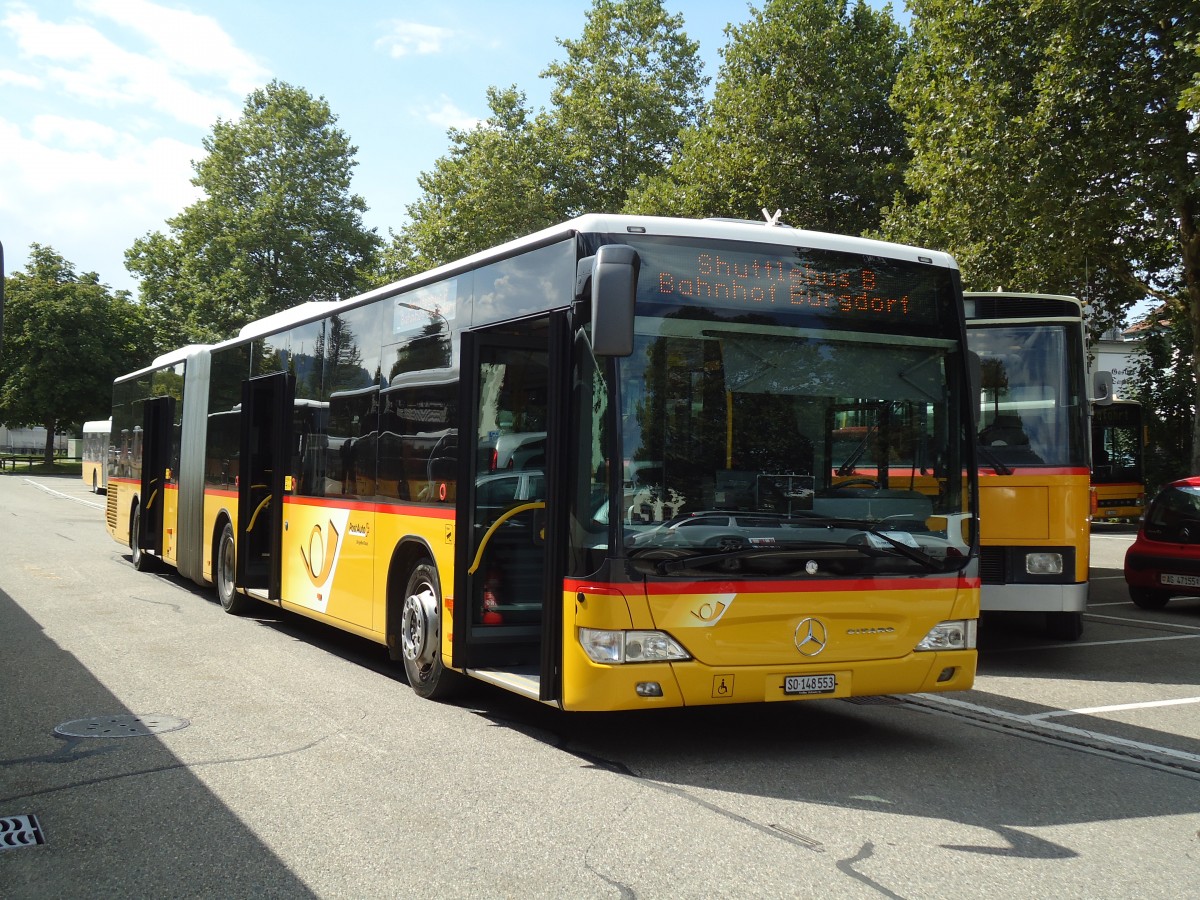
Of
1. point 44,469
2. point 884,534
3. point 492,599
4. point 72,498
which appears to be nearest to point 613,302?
point 884,534

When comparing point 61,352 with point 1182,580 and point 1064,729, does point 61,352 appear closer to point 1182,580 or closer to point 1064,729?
point 1182,580

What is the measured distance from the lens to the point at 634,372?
6.38 m

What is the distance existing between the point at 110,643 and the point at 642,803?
6.64 meters

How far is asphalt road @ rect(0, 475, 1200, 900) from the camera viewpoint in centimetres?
463

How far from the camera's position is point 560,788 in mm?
5957

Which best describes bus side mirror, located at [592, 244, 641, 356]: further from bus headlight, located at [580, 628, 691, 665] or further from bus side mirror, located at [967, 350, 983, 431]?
bus side mirror, located at [967, 350, 983, 431]

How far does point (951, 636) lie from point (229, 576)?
8.82 m

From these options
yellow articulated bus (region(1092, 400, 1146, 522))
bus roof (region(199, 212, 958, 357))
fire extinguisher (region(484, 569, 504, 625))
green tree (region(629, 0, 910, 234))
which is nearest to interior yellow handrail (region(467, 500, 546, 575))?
fire extinguisher (region(484, 569, 504, 625))

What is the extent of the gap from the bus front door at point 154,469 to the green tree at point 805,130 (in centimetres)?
1886

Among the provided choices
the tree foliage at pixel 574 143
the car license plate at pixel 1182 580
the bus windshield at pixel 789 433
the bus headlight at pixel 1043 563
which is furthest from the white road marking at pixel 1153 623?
the tree foliage at pixel 574 143

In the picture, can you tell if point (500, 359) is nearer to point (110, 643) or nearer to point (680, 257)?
point (680, 257)

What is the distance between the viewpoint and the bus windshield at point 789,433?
6352 millimetres

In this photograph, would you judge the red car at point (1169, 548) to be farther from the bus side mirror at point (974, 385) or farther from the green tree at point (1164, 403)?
the green tree at point (1164, 403)

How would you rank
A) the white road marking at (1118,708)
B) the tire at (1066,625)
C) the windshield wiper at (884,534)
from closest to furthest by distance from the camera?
the windshield wiper at (884,534) < the white road marking at (1118,708) < the tire at (1066,625)
